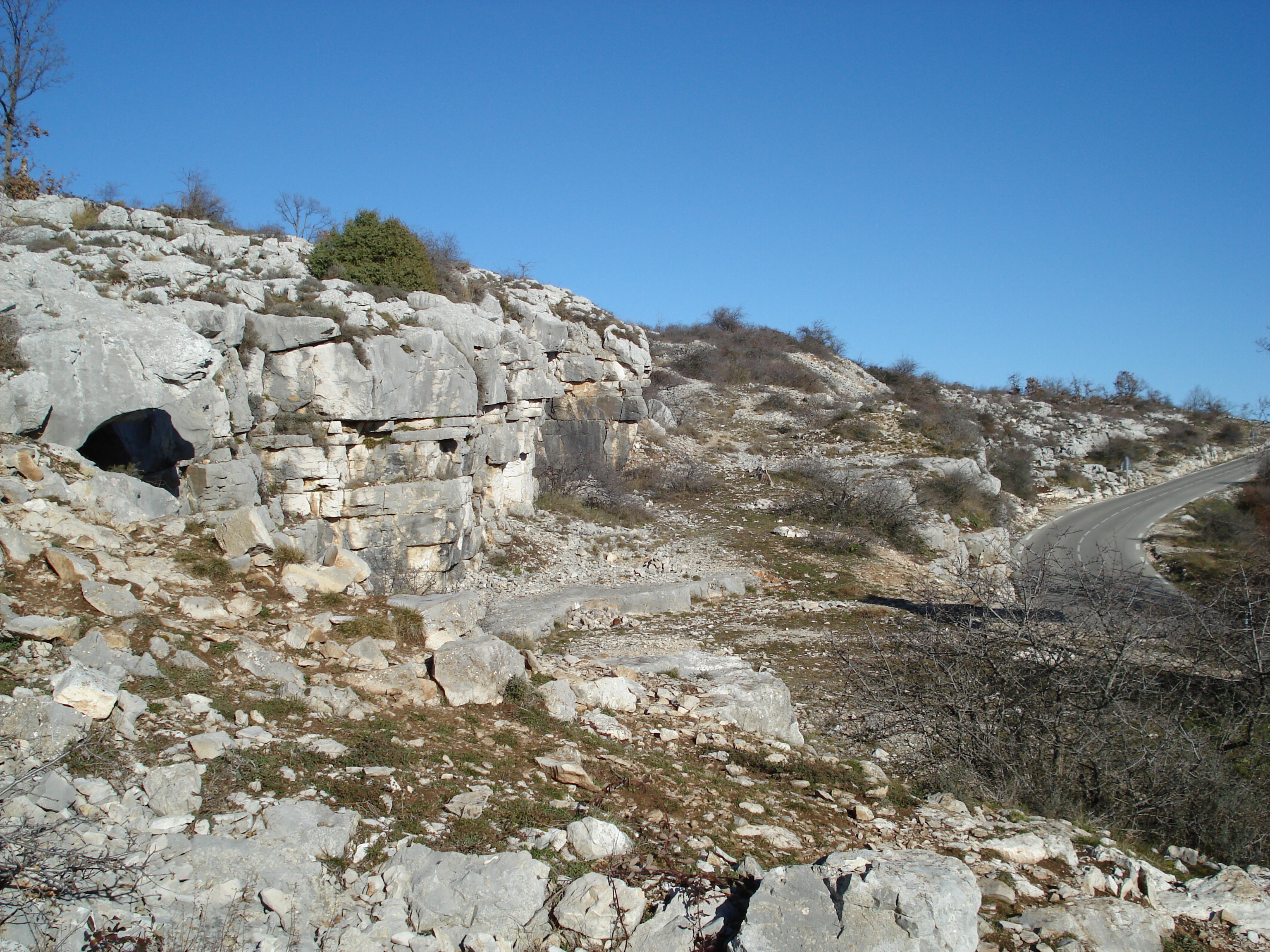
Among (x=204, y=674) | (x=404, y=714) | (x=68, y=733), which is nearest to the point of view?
(x=68, y=733)

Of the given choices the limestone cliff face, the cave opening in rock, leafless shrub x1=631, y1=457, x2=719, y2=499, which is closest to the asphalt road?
leafless shrub x1=631, y1=457, x2=719, y2=499

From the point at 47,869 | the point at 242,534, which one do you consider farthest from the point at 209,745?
the point at 242,534

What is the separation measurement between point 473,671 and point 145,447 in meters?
6.45

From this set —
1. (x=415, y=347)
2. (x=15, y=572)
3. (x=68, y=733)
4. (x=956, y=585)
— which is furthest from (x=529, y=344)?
(x=68, y=733)

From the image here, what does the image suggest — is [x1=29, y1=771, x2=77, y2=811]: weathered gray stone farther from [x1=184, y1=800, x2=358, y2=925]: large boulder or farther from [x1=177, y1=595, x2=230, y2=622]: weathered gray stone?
[x1=177, y1=595, x2=230, y2=622]: weathered gray stone

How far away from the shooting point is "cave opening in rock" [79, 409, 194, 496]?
8773 mm

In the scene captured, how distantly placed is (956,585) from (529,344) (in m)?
11.9

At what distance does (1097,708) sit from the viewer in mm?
5727

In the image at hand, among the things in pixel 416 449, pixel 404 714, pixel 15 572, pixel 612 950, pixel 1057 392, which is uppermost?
pixel 1057 392

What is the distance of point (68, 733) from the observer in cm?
349

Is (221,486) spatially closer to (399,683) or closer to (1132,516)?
(399,683)

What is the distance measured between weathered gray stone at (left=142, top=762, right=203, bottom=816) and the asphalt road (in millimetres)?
20114

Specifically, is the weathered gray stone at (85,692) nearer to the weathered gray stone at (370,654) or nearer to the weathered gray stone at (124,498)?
the weathered gray stone at (370,654)

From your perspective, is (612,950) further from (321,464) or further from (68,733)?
(321,464)
